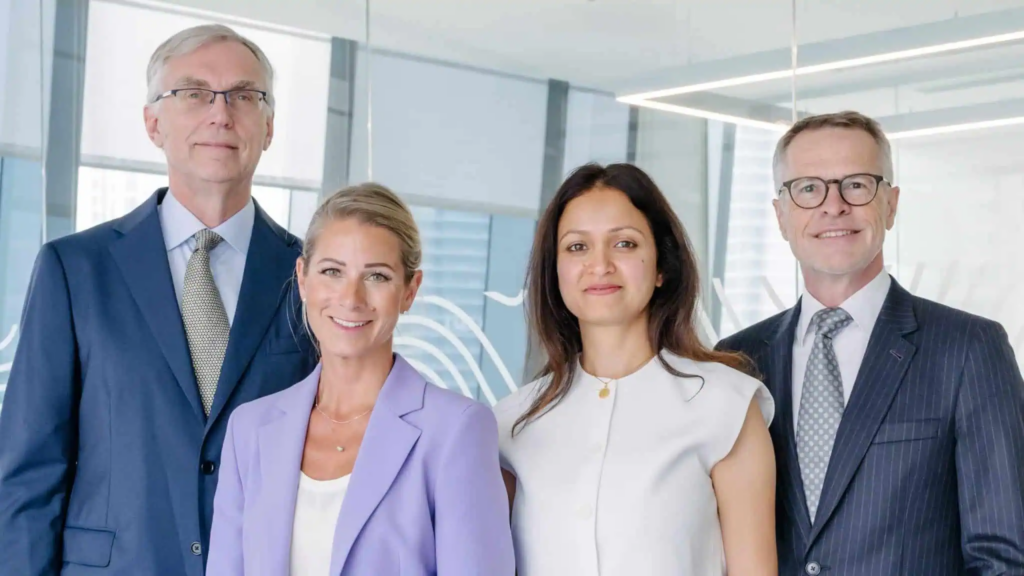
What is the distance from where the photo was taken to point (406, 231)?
2.35 metres

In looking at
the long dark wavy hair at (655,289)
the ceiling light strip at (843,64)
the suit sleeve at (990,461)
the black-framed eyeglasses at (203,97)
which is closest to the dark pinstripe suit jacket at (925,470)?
the suit sleeve at (990,461)

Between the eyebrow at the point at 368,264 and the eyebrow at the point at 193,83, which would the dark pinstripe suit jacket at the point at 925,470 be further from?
the eyebrow at the point at 193,83

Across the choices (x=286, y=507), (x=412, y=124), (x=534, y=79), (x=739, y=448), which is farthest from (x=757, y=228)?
(x=286, y=507)

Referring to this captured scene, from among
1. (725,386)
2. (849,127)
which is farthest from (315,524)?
(849,127)

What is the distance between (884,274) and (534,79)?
3.25 m

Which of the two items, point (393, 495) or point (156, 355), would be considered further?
point (156, 355)

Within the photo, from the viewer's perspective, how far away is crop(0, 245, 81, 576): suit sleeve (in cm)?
231

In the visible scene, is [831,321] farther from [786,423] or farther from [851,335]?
[786,423]

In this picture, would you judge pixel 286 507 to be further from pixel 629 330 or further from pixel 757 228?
pixel 757 228

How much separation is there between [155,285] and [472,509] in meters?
0.85

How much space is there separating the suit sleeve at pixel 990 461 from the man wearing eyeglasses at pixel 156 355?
4.37ft

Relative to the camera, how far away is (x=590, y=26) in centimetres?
543

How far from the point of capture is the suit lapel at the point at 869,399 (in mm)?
2293

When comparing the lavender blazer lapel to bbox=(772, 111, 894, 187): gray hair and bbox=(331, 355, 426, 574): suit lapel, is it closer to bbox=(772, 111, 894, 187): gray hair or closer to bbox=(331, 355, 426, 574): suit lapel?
bbox=(331, 355, 426, 574): suit lapel
